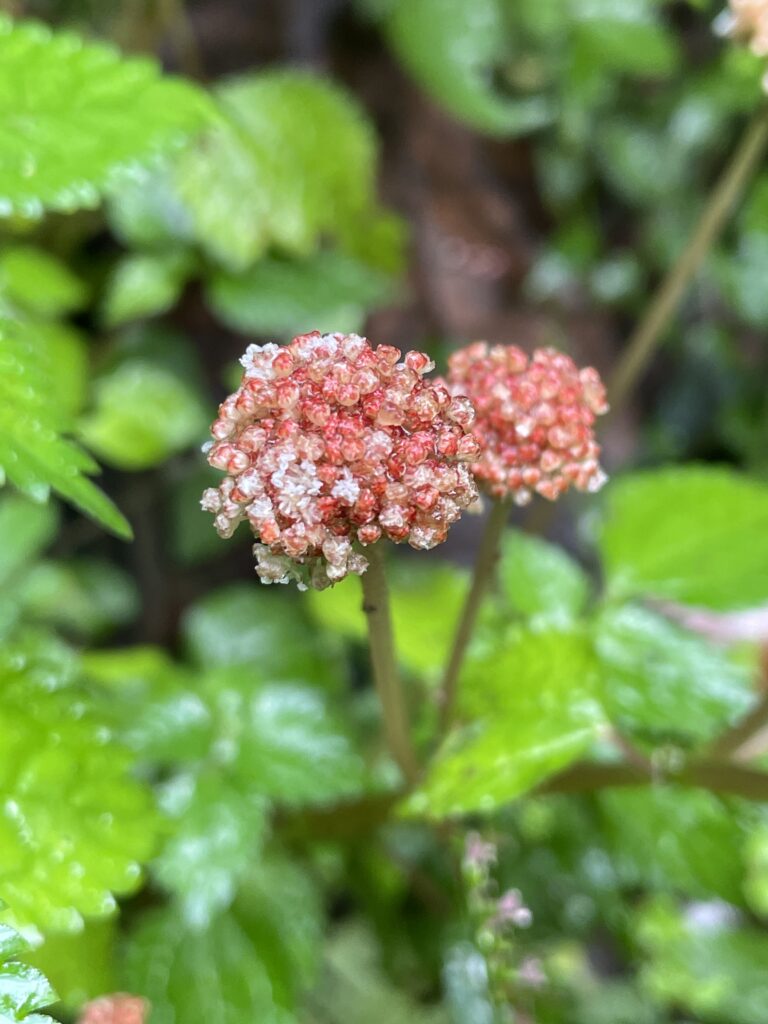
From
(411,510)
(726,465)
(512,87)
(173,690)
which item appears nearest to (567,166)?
(512,87)

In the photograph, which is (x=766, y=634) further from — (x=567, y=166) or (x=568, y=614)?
(x=567, y=166)

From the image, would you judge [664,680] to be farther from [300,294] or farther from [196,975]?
[300,294]

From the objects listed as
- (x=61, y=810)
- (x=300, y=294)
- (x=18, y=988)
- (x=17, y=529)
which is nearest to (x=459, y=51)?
(x=300, y=294)

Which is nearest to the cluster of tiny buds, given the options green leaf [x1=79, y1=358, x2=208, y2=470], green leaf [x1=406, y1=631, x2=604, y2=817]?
green leaf [x1=406, y1=631, x2=604, y2=817]

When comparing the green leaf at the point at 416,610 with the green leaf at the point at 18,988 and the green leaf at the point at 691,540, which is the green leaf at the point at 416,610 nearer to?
the green leaf at the point at 691,540

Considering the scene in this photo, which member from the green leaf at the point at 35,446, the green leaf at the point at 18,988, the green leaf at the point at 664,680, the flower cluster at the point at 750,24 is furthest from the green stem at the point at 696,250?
the green leaf at the point at 18,988
